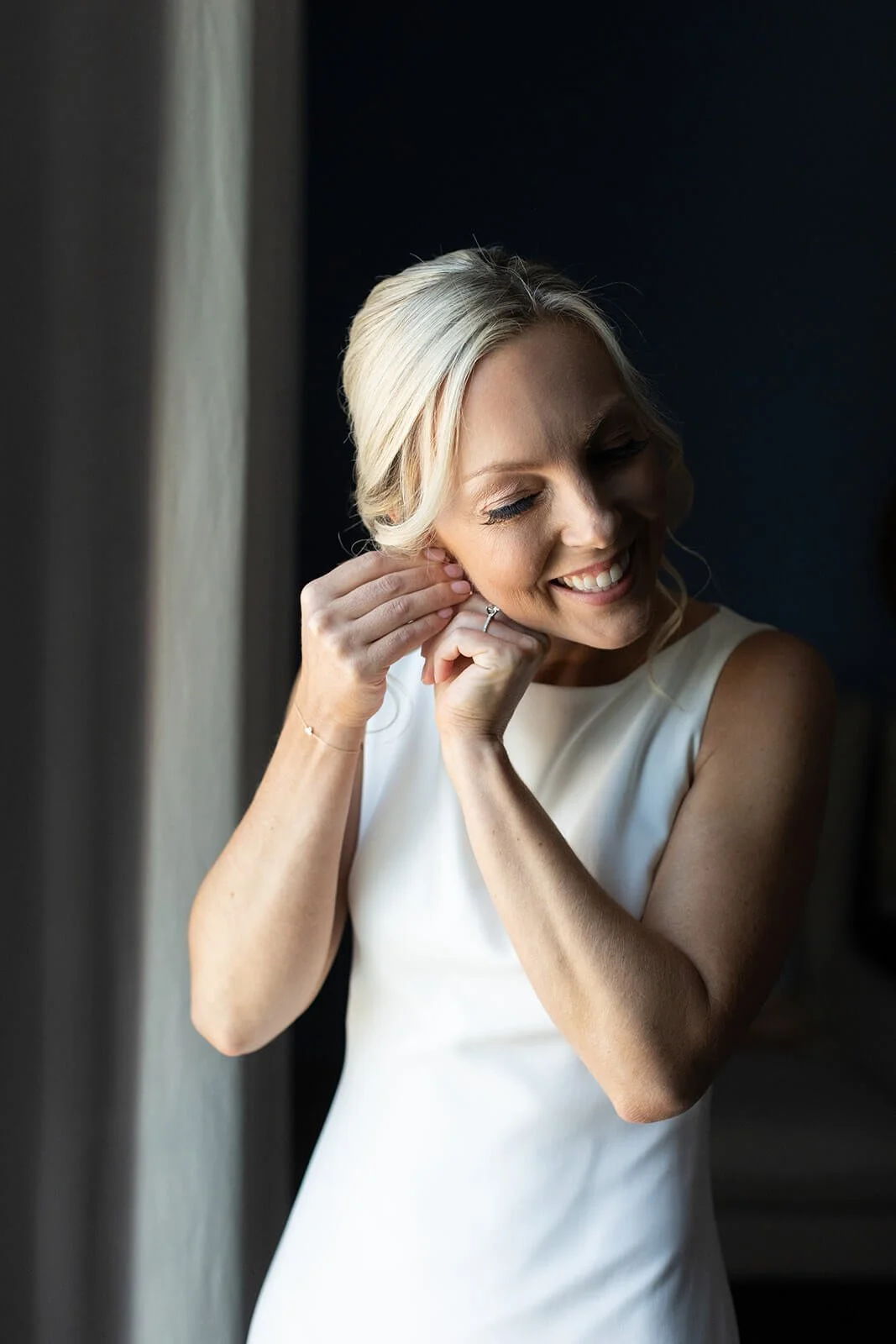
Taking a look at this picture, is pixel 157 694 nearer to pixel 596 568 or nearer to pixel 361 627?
pixel 361 627

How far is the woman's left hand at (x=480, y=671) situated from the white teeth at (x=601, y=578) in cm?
6

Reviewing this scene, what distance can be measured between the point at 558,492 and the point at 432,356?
153 mm

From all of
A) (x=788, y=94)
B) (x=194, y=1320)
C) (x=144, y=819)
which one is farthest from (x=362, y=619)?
(x=788, y=94)

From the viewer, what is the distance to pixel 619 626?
44.2 inches

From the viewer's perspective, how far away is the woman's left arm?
39.7 inches

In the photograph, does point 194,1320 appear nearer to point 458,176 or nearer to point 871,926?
point 871,926

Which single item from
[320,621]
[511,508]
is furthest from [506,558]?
[320,621]

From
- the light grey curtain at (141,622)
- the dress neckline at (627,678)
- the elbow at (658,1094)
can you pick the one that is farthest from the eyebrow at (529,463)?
the elbow at (658,1094)

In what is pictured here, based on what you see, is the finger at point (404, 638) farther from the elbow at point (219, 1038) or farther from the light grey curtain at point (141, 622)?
the elbow at point (219, 1038)

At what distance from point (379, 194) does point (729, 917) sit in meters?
2.92

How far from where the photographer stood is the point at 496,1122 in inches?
44.1

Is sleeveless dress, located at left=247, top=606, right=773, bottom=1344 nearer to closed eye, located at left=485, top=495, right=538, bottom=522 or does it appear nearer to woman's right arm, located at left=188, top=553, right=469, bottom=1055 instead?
woman's right arm, located at left=188, top=553, right=469, bottom=1055

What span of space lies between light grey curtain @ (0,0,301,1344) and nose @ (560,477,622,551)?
15.7 inches

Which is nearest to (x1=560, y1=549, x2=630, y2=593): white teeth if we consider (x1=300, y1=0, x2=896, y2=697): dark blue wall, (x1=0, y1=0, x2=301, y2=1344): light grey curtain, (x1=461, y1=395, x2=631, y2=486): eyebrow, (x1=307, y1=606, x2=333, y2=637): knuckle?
(x1=461, y1=395, x2=631, y2=486): eyebrow
